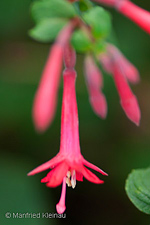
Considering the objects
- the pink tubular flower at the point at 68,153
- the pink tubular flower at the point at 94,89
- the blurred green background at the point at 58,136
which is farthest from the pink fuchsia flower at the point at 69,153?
the blurred green background at the point at 58,136

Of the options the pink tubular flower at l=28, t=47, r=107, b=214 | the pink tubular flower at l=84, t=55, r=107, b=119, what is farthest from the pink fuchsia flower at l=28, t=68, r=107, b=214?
the pink tubular flower at l=84, t=55, r=107, b=119

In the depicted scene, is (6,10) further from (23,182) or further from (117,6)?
(117,6)

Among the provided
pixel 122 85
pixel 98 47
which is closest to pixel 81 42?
pixel 98 47

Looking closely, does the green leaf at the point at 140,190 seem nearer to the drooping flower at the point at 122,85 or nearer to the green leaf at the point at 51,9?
the drooping flower at the point at 122,85

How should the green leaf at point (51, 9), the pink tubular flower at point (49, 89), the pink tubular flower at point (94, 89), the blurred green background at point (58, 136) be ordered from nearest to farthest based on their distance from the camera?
1. the pink tubular flower at point (49, 89)
2. the green leaf at point (51, 9)
3. the pink tubular flower at point (94, 89)
4. the blurred green background at point (58, 136)

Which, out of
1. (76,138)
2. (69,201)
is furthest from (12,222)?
(76,138)

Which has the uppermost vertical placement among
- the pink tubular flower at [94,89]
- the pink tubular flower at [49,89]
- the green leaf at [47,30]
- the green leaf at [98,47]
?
the green leaf at [47,30]

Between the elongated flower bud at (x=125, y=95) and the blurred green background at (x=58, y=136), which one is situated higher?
the elongated flower bud at (x=125, y=95)

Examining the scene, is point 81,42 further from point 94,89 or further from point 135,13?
point 94,89
